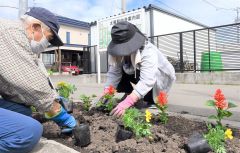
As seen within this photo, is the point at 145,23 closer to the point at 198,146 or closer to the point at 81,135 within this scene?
the point at 81,135

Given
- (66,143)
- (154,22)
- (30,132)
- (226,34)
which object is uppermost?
(154,22)

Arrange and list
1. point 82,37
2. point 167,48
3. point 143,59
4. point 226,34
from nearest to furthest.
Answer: point 143,59, point 226,34, point 167,48, point 82,37

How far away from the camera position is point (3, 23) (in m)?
2.42

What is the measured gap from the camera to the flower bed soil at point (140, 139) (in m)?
2.57

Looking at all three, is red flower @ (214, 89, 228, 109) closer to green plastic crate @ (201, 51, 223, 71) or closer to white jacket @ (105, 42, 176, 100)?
white jacket @ (105, 42, 176, 100)

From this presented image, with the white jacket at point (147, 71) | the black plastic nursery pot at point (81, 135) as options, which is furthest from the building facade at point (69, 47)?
the black plastic nursery pot at point (81, 135)

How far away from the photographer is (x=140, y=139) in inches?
107

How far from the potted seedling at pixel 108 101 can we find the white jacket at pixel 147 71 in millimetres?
315

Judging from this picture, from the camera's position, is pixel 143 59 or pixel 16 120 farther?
pixel 143 59

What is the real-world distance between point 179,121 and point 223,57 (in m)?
7.73

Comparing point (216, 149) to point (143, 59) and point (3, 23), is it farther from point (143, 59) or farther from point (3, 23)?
point (3, 23)

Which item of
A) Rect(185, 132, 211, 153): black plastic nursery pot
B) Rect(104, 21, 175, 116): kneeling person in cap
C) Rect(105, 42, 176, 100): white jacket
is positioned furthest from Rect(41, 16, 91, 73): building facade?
Rect(185, 132, 211, 153): black plastic nursery pot

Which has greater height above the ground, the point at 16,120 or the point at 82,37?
the point at 82,37

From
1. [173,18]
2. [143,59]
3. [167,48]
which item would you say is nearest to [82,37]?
[173,18]
